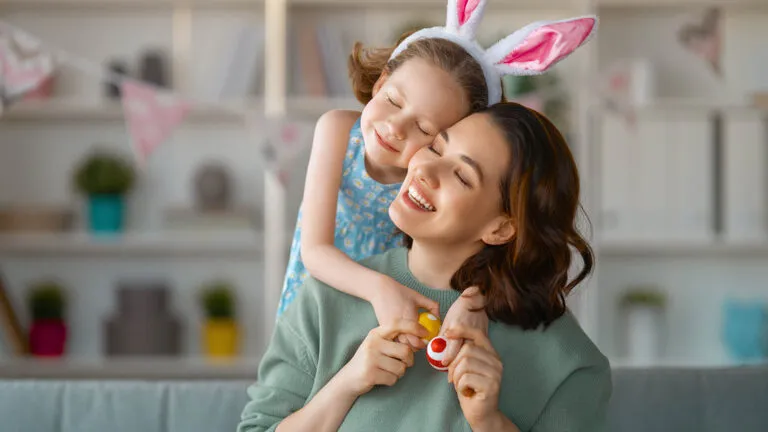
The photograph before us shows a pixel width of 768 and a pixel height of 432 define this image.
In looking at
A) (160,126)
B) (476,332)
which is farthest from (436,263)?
(160,126)

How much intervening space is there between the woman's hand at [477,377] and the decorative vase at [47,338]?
9.35 feet

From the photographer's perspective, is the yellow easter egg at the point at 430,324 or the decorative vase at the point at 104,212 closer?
the yellow easter egg at the point at 430,324

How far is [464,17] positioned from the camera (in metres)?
1.32

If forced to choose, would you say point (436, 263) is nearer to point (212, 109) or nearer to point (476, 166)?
point (476, 166)

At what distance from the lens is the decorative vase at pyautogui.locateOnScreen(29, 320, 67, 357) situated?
3641 mm

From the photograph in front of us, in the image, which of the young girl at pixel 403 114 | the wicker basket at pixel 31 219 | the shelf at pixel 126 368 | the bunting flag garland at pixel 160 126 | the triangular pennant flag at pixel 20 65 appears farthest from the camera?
the wicker basket at pixel 31 219

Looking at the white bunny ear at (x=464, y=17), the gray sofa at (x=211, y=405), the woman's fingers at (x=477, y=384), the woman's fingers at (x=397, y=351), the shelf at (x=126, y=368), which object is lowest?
the shelf at (x=126, y=368)

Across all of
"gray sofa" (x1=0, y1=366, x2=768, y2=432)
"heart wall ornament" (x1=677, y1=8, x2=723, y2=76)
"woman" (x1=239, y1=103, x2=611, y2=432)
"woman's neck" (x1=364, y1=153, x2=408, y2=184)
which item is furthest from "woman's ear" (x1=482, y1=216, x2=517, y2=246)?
"heart wall ornament" (x1=677, y1=8, x2=723, y2=76)

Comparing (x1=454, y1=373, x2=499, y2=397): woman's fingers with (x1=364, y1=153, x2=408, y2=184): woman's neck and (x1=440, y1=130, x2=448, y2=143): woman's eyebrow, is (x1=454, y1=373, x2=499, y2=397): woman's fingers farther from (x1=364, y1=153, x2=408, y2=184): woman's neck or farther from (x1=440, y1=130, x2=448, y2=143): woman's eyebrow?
(x1=364, y1=153, x2=408, y2=184): woman's neck

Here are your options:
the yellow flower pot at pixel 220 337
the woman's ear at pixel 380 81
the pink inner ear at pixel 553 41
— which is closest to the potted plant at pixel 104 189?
the yellow flower pot at pixel 220 337

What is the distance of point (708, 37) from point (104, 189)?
2.20 m

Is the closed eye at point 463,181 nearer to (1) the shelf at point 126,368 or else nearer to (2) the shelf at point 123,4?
(1) the shelf at point 126,368

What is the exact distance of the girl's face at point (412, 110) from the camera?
1268 mm

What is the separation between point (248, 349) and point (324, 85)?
1.02 metres
